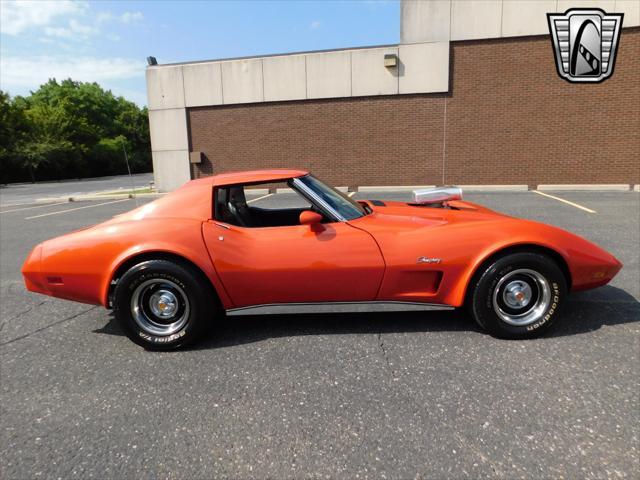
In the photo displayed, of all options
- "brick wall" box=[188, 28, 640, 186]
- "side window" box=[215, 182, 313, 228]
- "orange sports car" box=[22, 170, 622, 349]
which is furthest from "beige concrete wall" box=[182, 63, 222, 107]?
"orange sports car" box=[22, 170, 622, 349]

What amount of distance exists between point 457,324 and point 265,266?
1577 mm

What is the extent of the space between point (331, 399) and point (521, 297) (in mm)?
1595

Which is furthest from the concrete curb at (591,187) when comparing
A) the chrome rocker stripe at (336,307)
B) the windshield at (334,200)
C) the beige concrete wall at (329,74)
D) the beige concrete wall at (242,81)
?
the chrome rocker stripe at (336,307)

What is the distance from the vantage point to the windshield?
10.5 ft

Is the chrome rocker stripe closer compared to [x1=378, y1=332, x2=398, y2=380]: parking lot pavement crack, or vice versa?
[x1=378, y1=332, x2=398, y2=380]: parking lot pavement crack

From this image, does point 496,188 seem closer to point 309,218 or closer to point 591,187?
point 591,187

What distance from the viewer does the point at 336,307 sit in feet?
10.2

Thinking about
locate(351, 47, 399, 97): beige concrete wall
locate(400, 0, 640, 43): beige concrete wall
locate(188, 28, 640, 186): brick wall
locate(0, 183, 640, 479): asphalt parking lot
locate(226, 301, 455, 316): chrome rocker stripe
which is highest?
locate(400, 0, 640, 43): beige concrete wall

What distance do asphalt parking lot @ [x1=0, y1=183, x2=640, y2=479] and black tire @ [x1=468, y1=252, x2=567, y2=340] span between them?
13 cm

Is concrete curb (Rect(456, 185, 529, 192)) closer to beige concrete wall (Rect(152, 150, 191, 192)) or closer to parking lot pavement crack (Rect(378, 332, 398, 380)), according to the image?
Answer: beige concrete wall (Rect(152, 150, 191, 192))

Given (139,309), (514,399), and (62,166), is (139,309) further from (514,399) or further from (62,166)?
(62,166)

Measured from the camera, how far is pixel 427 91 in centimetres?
1439

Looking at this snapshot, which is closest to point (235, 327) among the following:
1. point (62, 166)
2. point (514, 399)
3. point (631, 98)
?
point (514, 399)

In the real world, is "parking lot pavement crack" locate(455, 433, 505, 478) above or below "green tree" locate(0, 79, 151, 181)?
below
